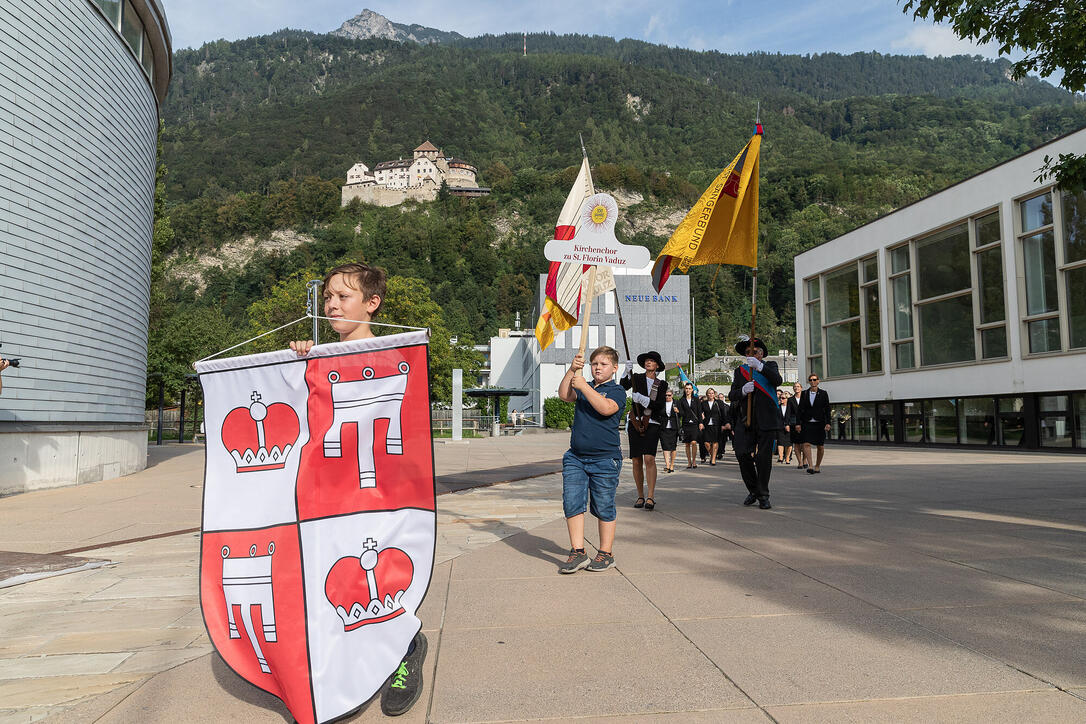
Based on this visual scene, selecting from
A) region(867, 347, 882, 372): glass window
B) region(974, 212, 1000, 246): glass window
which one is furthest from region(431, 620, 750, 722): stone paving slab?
region(867, 347, 882, 372): glass window

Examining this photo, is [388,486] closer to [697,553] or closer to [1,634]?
[1,634]

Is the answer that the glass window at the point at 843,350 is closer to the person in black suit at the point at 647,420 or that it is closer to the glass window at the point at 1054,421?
the glass window at the point at 1054,421

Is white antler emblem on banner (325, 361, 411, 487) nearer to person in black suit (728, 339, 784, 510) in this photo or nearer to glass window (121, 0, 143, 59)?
person in black suit (728, 339, 784, 510)

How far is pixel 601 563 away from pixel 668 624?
1.54m

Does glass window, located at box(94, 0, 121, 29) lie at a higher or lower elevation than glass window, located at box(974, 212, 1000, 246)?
higher

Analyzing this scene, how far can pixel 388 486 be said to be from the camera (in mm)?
3020

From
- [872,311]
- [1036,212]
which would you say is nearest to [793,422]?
[1036,212]

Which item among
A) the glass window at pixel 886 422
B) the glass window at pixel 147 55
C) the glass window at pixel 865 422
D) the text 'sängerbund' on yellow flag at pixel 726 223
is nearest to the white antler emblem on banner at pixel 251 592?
the text 'sängerbund' on yellow flag at pixel 726 223

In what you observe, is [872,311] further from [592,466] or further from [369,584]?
[369,584]

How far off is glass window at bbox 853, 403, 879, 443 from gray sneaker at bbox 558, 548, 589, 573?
95.2 feet

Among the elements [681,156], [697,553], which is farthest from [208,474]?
[681,156]

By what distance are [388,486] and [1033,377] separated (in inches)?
1030

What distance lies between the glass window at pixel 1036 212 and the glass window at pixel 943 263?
2.41 metres

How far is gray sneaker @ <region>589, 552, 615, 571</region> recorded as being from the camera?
223 inches
